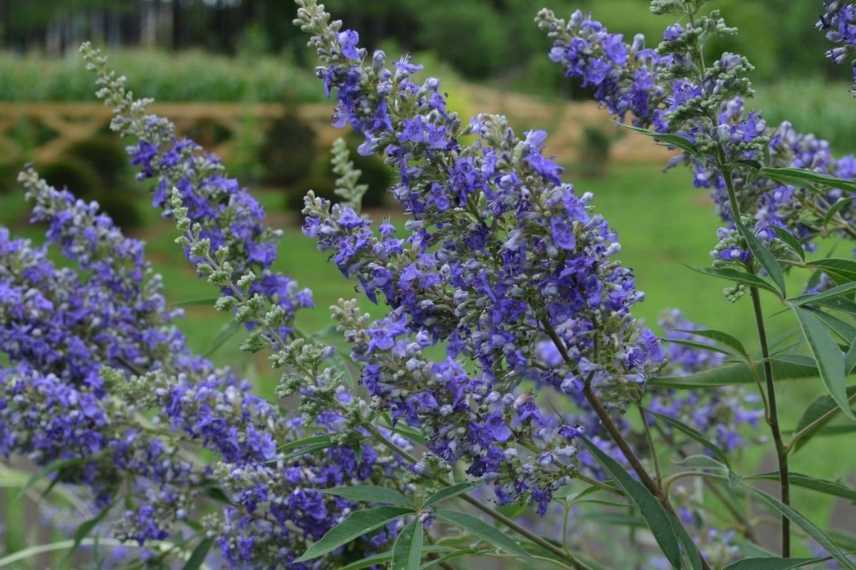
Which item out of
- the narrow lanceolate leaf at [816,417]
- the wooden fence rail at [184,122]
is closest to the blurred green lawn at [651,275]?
the wooden fence rail at [184,122]

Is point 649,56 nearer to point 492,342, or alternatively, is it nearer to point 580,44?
point 580,44

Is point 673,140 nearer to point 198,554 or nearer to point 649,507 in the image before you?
point 649,507

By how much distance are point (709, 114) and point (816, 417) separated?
57cm

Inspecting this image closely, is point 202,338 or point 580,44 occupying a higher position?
point 580,44

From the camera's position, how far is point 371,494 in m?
1.42

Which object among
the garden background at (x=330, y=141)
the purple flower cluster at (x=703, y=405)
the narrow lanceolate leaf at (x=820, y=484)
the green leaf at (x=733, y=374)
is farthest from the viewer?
the garden background at (x=330, y=141)

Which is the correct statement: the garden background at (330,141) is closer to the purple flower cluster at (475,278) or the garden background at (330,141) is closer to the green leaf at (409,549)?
the purple flower cluster at (475,278)

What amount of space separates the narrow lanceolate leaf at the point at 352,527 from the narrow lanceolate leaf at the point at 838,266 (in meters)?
0.63

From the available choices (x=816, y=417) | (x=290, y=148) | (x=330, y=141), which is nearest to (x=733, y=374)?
(x=816, y=417)

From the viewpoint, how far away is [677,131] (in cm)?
146

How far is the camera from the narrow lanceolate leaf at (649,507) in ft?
4.35

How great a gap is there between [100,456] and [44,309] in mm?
328

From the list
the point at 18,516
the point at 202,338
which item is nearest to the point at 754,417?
the point at 18,516

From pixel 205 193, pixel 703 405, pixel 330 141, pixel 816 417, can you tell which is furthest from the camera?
pixel 330 141
